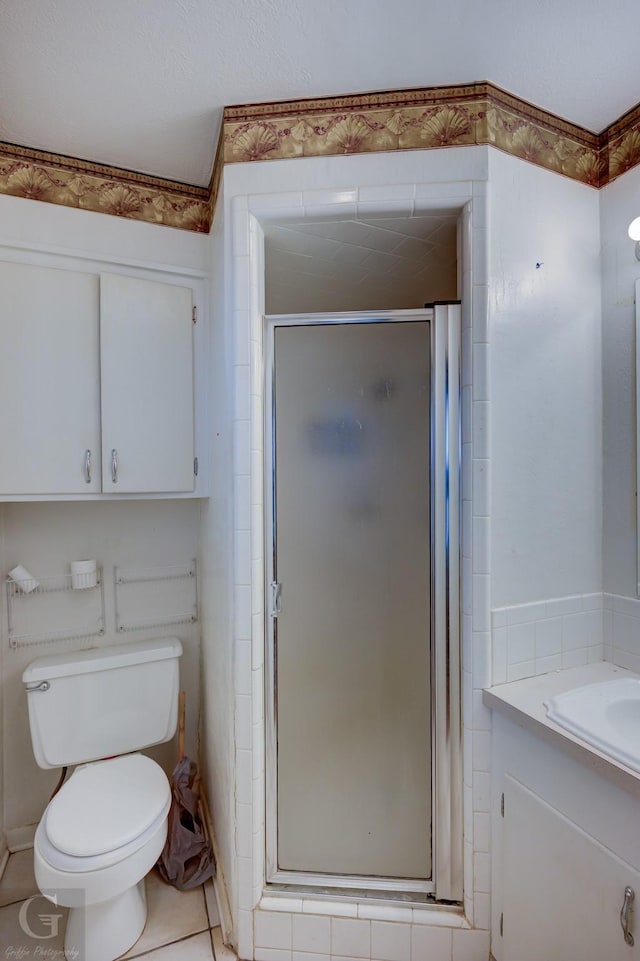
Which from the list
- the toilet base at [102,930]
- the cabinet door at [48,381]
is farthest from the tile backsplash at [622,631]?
the cabinet door at [48,381]

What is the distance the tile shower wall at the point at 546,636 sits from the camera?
1.32 m

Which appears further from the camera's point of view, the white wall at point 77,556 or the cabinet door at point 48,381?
the white wall at point 77,556

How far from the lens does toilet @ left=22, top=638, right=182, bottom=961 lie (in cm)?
123

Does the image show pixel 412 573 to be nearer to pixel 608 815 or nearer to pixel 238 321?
pixel 608 815

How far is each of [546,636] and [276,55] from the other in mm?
1805

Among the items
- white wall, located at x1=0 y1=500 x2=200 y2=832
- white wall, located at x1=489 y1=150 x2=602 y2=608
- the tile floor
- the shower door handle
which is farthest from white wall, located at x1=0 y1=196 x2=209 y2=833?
white wall, located at x1=489 y1=150 x2=602 y2=608

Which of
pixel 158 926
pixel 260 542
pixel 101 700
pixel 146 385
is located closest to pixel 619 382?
pixel 260 542

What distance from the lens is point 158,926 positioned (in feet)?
4.74

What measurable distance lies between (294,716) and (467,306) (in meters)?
1.40

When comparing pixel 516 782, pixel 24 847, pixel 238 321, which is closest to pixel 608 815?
pixel 516 782

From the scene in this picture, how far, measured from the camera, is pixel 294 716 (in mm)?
1455

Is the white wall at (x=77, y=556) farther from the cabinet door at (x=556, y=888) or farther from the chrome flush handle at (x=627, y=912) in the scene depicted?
the chrome flush handle at (x=627, y=912)

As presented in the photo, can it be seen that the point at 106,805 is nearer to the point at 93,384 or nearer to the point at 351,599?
the point at 351,599

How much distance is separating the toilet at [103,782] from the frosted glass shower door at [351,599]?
0.46m
